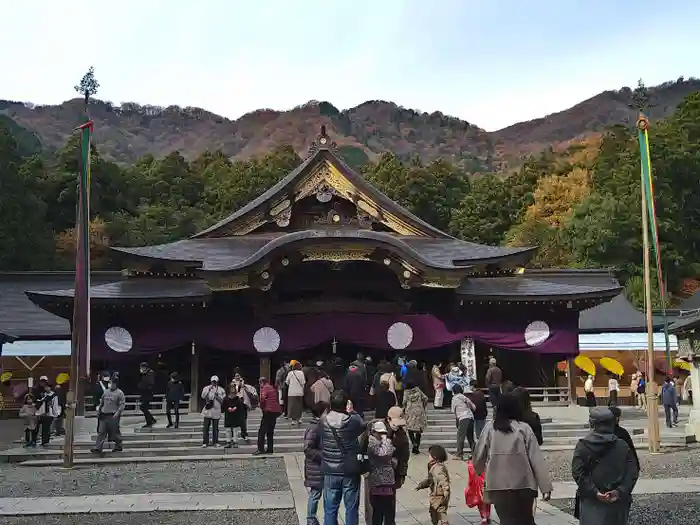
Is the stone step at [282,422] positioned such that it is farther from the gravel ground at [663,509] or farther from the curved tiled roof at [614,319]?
the curved tiled roof at [614,319]

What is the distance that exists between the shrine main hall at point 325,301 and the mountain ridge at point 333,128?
109517 mm

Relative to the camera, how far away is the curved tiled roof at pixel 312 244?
61.2 ft

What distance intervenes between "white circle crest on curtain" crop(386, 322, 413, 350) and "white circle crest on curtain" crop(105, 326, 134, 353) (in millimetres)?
7022

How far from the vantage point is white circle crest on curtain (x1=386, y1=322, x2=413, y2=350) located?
19.6 metres

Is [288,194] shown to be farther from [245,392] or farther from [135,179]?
[135,179]

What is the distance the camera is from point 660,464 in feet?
39.0

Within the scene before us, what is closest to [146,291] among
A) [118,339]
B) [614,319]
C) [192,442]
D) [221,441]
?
[118,339]

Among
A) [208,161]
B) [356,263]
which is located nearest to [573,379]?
[356,263]

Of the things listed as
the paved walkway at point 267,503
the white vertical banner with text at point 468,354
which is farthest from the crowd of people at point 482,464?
the white vertical banner with text at point 468,354

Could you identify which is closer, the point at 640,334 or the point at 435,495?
the point at 435,495

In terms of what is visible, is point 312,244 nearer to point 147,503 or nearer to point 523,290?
point 523,290

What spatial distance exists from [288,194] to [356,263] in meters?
3.61

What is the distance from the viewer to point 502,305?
2016 centimetres

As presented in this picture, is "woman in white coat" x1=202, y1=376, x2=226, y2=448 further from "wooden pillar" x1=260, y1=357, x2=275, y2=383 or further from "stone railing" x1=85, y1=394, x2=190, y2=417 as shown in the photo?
"wooden pillar" x1=260, y1=357, x2=275, y2=383
